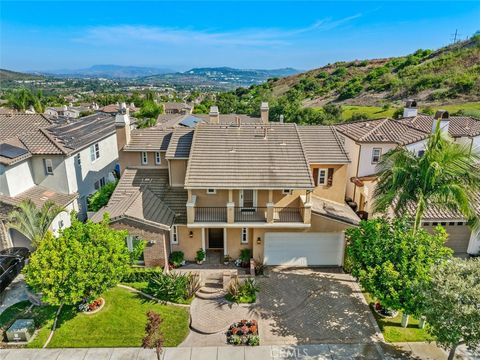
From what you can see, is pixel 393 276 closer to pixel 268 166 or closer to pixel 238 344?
pixel 238 344

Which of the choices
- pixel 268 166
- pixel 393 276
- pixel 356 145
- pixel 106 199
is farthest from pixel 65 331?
pixel 356 145

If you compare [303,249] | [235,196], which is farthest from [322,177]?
[235,196]

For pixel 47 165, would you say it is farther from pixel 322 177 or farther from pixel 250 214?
pixel 322 177

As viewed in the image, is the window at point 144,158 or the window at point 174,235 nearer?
the window at point 174,235

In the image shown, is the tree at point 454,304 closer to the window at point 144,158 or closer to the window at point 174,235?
the window at point 174,235

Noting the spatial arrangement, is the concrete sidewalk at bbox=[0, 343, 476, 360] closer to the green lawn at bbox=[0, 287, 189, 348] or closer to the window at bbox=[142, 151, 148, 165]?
the green lawn at bbox=[0, 287, 189, 348]

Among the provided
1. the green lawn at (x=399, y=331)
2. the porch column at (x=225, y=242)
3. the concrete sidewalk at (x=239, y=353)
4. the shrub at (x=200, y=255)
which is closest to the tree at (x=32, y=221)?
the concrete sidewalk at (x=239, y=353)
